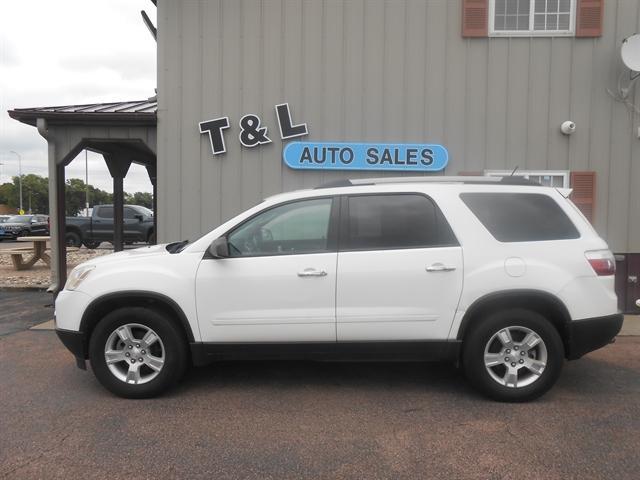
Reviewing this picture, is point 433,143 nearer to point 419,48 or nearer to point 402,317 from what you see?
point 419,48

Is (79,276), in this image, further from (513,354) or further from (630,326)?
(630,326)

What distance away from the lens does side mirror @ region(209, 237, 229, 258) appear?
3954 mm

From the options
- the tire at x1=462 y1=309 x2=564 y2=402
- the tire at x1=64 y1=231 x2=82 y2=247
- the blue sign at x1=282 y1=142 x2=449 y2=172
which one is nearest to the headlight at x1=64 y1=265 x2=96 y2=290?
the tire at x1=462 y1=309 x2=564 y2=402

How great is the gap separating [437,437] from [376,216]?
173 cm

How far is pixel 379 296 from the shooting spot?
397 cm

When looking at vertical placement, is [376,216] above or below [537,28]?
below

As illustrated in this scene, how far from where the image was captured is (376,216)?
415 cm

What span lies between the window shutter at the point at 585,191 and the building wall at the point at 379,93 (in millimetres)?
110

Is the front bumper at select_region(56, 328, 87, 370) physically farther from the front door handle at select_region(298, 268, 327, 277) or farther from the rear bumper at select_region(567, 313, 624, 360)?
the rear bumper at select_region(567, 313, 624, 360)

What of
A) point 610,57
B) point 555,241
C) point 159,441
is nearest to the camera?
point 159,441

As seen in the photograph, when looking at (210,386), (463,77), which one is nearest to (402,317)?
(210,386)

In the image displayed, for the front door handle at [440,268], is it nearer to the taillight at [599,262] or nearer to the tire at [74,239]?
the taillight at [599,262]

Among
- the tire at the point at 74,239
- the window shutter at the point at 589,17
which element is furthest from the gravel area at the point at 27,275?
the window shutter at the point at 589,17

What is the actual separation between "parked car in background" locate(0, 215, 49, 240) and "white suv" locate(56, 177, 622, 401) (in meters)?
27.7
